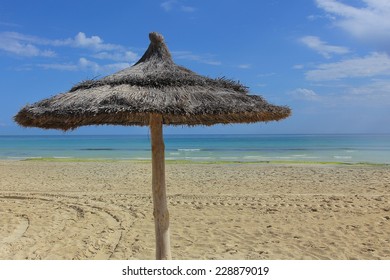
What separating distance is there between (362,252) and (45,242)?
16.0ft

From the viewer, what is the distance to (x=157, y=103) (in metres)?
3.43

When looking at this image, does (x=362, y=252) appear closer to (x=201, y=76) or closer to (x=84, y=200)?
(x=201, y=76)

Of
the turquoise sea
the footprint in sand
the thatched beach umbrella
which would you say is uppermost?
the thatched beach umbrella

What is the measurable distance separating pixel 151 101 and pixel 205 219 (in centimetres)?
471

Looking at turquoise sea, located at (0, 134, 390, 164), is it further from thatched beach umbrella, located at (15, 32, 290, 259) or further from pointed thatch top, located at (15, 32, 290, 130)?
pointed thatch top, located at (15, 32, 290, 130)

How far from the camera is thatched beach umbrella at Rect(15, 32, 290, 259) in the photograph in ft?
11.2

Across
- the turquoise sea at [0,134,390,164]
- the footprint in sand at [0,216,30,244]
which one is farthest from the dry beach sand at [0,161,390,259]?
the turquoise sea at [0,134,390,164]

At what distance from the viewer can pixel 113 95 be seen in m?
3.53

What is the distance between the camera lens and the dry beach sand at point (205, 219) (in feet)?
19.1

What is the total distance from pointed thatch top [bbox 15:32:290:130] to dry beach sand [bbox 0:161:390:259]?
259 centimetres

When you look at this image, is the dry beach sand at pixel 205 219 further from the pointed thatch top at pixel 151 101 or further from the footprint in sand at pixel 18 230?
the pointed thatch top at pixel 151 101

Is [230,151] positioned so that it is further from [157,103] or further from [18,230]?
[157,103]

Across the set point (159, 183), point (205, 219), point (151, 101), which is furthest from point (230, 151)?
point (151, 101)

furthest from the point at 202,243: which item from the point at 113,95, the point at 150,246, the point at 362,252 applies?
the point at 113,95
